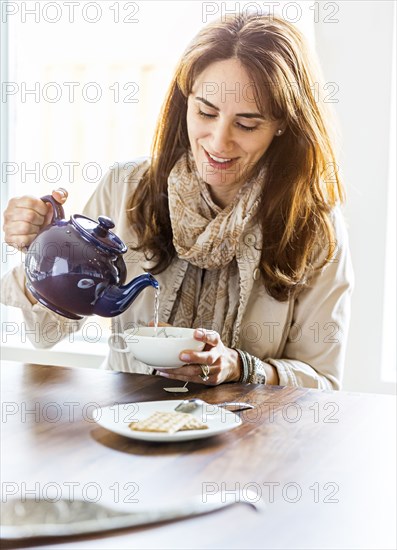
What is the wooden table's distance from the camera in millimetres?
649

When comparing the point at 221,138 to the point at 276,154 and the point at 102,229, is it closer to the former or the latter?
the point at 276,154

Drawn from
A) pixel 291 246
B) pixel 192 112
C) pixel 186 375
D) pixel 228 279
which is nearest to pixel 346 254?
pixel 291 246

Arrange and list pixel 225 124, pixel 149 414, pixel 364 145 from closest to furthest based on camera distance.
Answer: pixel 149 414, pixel 225 124, pixel 364 145

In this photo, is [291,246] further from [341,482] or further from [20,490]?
[20,490]

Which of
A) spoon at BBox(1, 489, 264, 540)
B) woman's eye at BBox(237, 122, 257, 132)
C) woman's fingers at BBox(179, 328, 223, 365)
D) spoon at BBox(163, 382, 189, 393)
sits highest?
woman's eye at BBox(237, 122, 257, 132)

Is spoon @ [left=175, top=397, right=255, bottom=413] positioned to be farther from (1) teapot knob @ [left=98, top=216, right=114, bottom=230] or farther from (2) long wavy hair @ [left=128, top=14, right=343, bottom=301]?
(2) long wavy hair @ [left=128, top=14, right=343, bottom=301]

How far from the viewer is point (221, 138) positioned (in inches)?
59.2

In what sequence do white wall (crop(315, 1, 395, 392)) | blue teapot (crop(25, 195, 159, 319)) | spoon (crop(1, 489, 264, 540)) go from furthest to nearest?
1. white wall (crop(315, 1, 395, 392))
2. blue teapot (crop(25, 195, 159, 319))
3. spoon (crop(1, 489, 264, 540))

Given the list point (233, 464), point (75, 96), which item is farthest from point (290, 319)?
point (75, 96)

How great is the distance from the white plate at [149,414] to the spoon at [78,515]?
0.57ft

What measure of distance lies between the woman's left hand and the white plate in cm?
11

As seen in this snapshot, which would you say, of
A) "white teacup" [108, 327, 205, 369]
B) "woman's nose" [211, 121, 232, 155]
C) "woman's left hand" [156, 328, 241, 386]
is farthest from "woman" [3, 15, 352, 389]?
"white teacup" [108, 327, 205, 369]

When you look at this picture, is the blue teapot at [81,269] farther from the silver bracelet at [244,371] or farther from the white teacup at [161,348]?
the silver bracelet at [244,371]

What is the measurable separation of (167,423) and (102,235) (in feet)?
1.19
